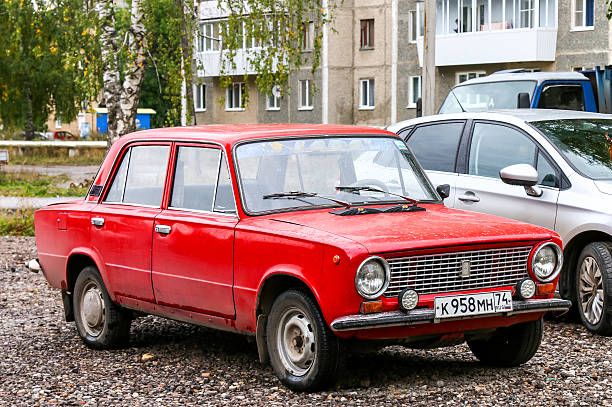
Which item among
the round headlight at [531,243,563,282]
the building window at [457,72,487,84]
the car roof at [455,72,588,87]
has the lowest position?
the round headlight at [531,243,563,282]

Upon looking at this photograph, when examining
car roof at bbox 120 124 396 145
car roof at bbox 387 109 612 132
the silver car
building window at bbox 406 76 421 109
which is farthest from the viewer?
building window at bbox 406 76 421 109

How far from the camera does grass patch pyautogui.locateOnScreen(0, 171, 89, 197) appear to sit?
1099 inches

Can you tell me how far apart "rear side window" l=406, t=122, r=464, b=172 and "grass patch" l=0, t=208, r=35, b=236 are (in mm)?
9775

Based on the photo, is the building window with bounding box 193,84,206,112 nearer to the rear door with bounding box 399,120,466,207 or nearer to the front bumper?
the rear door with bounding box 399,120,466,207

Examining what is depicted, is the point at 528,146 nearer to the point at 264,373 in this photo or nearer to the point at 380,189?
the point at 380,189

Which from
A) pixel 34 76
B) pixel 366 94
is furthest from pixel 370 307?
pixel 34 76

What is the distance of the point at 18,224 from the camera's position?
19438 mm

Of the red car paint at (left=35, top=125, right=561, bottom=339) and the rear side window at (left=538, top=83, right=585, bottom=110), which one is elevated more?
the rear side window at (left=538, top=83, right=585, bottom=110)

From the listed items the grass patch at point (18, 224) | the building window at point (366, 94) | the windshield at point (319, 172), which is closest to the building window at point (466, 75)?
the building window at point (366, 94)

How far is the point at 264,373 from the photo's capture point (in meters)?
7.66

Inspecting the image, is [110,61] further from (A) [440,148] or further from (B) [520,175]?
(B) [520,175]

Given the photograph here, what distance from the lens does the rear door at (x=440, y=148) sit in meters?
10.5

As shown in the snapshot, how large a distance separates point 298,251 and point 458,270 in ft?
3.22

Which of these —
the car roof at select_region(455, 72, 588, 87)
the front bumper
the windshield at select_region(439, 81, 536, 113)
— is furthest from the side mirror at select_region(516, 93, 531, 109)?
the front bumper
